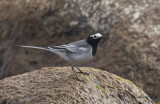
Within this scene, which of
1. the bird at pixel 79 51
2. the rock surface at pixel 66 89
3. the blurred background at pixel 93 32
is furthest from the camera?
the blurred background at pixel 93 32

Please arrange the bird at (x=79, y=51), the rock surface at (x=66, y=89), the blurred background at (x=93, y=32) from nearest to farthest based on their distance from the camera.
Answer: the rock surface at (x=66, y=89) → the bird at (x=79, y=51) → the blurred background at (x=93, y=32)

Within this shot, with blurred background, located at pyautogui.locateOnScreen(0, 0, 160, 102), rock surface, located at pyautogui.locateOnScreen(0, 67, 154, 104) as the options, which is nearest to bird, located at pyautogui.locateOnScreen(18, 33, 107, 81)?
rock surface, located at pyautogui.locateOnScreen(0, 67, 154, 104)

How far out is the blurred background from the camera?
988cm

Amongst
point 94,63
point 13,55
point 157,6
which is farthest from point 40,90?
point 157,6

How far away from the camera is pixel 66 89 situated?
607cm

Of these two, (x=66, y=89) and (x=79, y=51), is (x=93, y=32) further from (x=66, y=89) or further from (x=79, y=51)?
(x=66, y=89)

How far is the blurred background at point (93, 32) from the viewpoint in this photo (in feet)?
32.4

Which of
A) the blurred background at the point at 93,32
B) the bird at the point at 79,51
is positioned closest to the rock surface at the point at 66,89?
the bird at the point at 79,51

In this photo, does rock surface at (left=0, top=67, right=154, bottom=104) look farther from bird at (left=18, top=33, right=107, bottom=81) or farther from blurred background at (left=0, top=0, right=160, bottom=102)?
blurred background at (left=0, top=0, right=160, bottom=102)

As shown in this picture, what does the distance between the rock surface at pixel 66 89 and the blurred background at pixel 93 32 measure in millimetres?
2884

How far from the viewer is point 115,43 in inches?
400

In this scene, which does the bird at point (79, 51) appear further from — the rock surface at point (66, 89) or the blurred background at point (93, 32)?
the blurred background at point (93, 32)

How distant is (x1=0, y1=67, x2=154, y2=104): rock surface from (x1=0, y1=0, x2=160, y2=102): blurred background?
2.88m

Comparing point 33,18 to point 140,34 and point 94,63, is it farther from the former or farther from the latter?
point 140,34
